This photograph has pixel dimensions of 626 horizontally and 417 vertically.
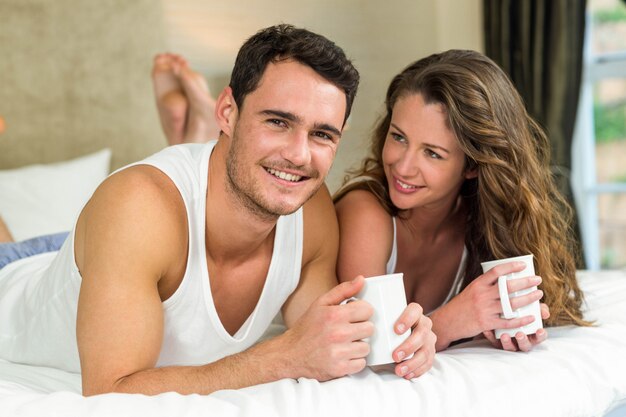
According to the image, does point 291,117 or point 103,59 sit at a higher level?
point 103,59

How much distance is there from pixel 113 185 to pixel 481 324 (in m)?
0.78

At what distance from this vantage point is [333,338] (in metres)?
1.28

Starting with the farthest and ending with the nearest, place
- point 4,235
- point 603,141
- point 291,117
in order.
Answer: point 603,141 < point 4,235 < point 291,117

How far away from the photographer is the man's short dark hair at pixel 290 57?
1.53 meters

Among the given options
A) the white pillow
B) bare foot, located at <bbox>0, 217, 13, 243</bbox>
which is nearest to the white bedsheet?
bare foot, located at <bbox>0, 217, 13, 243</bbox>

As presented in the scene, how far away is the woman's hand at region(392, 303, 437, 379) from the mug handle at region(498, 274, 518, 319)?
0.21 meters

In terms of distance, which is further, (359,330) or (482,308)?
(482,308)

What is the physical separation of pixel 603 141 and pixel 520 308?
2927 millimetres

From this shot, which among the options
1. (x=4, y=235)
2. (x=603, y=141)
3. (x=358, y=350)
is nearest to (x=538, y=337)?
(x=358, y=350)

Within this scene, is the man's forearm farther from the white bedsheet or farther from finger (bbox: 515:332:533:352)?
finger (bbox: 515:332:533:352)

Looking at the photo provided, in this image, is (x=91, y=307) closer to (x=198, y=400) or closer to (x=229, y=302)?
(x=198, y=400)

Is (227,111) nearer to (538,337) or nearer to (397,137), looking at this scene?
(397,137)

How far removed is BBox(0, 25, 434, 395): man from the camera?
1312mm

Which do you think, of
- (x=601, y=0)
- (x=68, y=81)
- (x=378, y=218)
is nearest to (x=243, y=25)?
(x=68, y=81)
